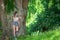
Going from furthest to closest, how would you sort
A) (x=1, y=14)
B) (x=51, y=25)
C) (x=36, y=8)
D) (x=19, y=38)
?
(x=36, y=8) → (x=51, y=25) → (x=1, y=14) → (x=19, y=38)

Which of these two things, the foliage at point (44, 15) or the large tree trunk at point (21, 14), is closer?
the large tree trunk at point (21, 14)

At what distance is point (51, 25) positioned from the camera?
21.0m

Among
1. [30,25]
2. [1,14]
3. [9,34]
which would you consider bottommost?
[30,25]

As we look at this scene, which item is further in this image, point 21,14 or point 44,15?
point 44,15

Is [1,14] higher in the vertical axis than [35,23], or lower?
higher

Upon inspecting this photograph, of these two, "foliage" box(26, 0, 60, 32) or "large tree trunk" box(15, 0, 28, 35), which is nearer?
"large tree trunk" box(15, 0, 28, 35)

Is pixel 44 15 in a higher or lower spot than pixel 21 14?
lower

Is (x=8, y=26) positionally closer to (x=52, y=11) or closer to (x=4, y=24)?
(x=4, y=24)

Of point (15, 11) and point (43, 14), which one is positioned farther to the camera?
point (43, 14)

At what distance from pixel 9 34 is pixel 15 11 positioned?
1.41 m

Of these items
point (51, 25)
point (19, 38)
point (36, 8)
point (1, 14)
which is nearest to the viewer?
point (19, 38)

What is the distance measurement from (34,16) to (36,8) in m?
1.41

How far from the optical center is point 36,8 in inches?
890

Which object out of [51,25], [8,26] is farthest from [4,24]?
[51,25]
